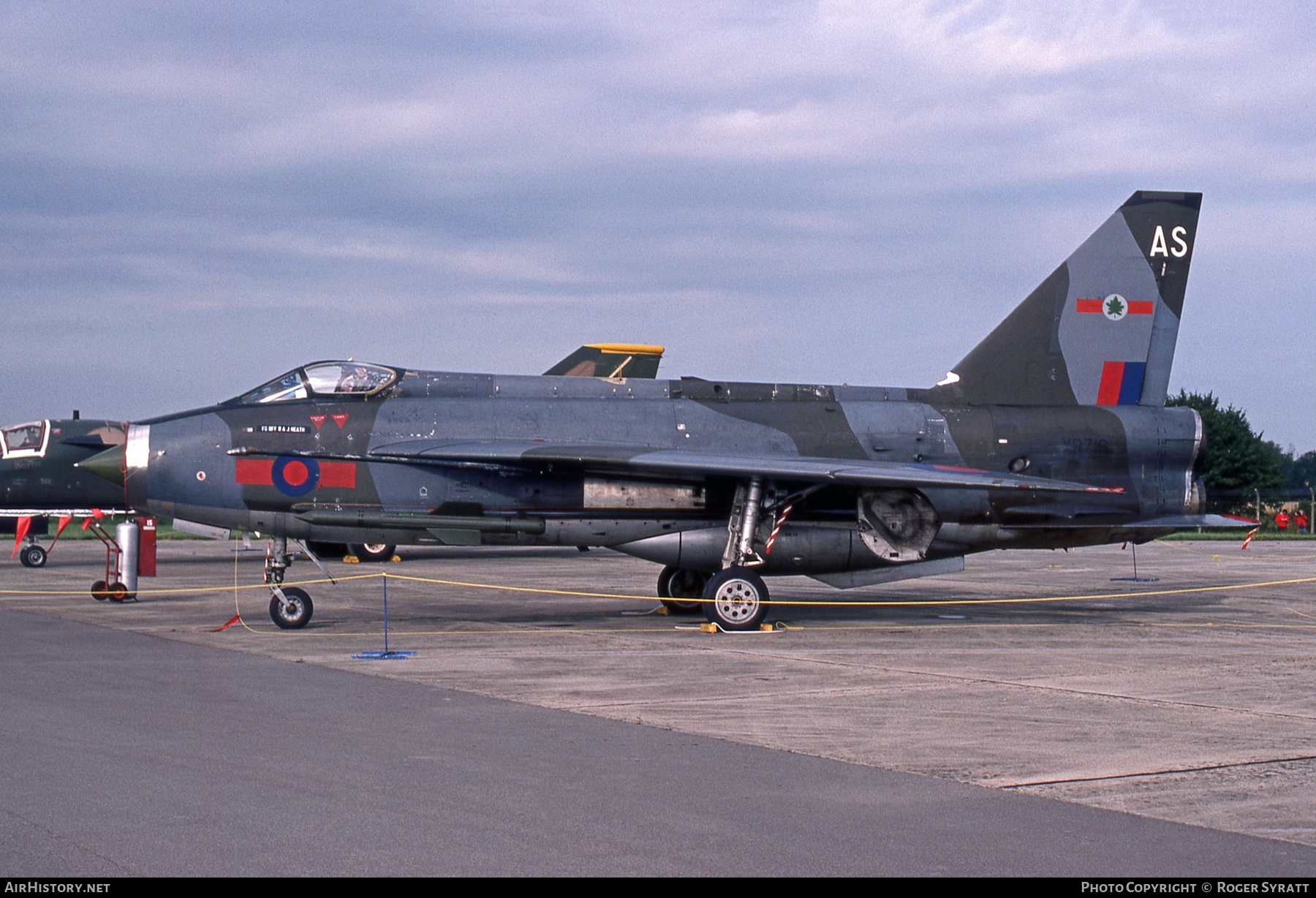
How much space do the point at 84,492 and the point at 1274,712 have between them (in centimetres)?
2344

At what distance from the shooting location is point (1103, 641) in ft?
44.9

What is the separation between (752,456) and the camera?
1455cm

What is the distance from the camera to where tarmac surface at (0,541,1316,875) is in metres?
5.37

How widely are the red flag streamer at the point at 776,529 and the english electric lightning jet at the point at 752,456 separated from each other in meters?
0.02

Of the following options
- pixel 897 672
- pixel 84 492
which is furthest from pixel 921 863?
pixel 84 492

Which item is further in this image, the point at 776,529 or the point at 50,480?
the point at 50,480

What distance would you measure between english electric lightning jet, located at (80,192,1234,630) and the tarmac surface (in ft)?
3.55

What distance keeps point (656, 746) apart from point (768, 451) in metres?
8.03

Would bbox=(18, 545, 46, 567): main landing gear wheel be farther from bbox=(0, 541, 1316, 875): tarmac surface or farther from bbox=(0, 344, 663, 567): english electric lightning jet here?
bbox=(0, 541, 1316, 875): tarmac surface

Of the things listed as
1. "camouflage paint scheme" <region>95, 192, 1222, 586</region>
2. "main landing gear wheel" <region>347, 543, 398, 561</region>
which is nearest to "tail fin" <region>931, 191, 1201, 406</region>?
"camouflage paint scheme" <region>95, 192, 1222, 586</region>

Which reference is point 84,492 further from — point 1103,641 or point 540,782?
point 540,782

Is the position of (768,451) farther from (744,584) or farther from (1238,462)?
(1238,462)

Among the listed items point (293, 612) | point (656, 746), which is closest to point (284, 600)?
point (293, 612)

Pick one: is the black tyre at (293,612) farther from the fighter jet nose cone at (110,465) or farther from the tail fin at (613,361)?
the tail fin at (613,361)
